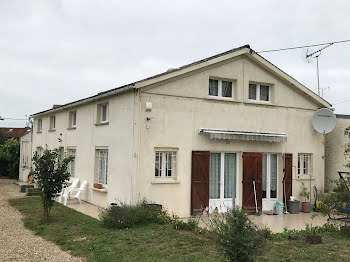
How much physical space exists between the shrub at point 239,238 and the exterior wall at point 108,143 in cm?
693

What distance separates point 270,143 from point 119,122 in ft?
20.7

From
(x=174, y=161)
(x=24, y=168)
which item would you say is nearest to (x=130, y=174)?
(x=174, y=161)

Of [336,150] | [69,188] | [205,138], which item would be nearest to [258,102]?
[205,138]

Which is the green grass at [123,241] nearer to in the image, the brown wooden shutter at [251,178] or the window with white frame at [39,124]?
the brown wooden shutter at [251,178]

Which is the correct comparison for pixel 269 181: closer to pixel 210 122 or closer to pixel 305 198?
pixel 305 198

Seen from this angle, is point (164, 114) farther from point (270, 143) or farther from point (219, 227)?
point (219, 227)

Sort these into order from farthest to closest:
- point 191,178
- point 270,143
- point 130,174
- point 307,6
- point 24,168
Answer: point 24,168 → point 270,143 → point 191,178 → point 130,174 → point 307,6

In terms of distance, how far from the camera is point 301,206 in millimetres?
15867

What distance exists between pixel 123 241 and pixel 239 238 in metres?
4.02

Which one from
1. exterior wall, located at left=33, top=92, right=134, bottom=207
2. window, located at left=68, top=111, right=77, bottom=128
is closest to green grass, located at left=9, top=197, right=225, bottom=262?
exterior wall, located at left=33, top=92, right=134, bottom=207

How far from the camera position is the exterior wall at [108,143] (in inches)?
522

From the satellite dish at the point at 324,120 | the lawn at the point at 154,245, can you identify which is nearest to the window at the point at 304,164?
the satellite dish at the point at 324,120

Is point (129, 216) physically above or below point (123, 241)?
above

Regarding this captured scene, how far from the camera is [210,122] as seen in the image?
14219 millimetres
